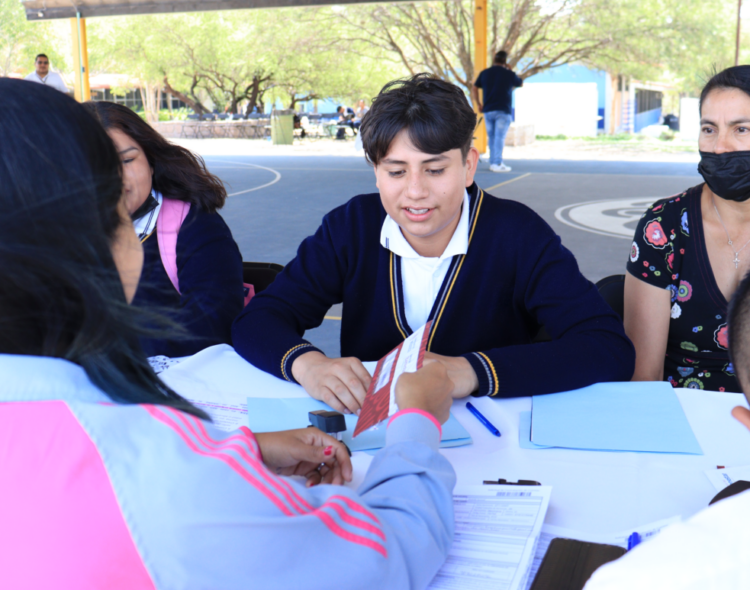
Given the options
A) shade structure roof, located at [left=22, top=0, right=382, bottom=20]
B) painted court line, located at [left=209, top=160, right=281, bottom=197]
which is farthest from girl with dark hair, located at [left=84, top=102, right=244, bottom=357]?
shade structure roof, located at [left=22, top=0, right=382, bottom=20]

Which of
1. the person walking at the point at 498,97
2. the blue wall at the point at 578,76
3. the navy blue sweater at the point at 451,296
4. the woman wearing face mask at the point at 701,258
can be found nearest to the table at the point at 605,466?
the navy blue sweater at the point at 451,296

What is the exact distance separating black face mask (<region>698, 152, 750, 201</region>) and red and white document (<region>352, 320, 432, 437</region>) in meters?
1.22

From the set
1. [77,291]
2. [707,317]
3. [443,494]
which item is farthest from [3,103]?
[707,317]

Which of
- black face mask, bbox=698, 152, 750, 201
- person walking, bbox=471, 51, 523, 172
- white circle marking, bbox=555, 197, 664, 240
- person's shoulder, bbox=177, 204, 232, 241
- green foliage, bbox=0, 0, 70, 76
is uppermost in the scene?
green foliage, bbox=0, 0, 70, 76

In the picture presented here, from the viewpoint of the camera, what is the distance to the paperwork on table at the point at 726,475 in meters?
1.15

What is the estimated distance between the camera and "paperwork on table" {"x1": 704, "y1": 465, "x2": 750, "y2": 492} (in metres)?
1.15

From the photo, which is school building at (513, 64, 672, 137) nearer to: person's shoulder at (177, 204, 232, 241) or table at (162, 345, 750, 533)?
person's shoulder at (177, 204, 232, 241)

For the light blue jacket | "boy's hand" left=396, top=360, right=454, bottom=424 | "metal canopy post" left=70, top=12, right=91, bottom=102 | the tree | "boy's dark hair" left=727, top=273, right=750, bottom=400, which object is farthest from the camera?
the tree

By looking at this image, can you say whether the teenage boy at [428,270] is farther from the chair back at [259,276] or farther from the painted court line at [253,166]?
the painted court line at [253,166]

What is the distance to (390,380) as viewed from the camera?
131 centimetres

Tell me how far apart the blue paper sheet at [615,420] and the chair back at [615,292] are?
29.2 inches

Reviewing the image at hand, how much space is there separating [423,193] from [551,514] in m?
1.00

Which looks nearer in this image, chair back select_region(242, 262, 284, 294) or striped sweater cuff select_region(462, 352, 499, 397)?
striped sweater cuff select_region(462, 352, 499, 397)

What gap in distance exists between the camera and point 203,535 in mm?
650
